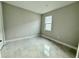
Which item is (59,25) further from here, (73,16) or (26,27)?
(26,27)

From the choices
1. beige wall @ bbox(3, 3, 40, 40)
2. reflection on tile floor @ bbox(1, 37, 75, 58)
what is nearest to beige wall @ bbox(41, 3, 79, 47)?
reflection on tile floor @ bbox(1, 37, 75, 58)

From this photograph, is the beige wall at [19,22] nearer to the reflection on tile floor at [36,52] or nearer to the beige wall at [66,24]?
the reflection on tile floor at [36,52]

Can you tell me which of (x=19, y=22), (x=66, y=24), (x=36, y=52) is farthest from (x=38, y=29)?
(x=36, y=52)

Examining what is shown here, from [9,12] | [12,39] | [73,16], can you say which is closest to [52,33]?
[73,16]

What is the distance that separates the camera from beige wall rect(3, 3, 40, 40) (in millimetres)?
4402

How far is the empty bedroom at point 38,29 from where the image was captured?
3051 millimetres

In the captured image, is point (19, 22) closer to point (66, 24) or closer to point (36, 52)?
point (36, 52)

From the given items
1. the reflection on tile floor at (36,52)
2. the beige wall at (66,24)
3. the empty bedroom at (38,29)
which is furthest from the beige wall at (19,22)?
the beige wall at (66,24)

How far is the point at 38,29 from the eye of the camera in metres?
6.21

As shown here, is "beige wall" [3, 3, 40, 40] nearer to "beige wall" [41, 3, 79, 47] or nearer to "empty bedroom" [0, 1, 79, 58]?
"empty bedroom" [0, 1, 79, 58]

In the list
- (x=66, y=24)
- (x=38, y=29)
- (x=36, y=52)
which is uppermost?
(x=66, y=24)

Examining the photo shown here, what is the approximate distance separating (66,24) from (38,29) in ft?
9.74

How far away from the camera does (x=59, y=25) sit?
4.24 m

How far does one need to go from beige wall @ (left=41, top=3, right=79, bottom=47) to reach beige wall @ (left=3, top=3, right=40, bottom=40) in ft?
6.00
